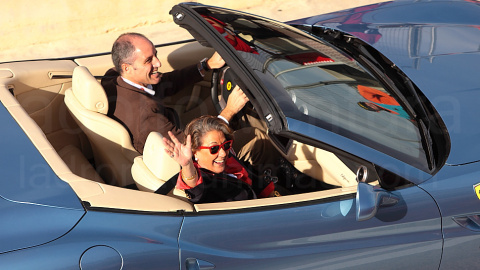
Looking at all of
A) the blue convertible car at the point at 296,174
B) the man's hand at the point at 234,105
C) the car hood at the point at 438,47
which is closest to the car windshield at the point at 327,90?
the blue convertible car at the point at 296,174

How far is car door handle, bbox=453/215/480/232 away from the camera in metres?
2.97

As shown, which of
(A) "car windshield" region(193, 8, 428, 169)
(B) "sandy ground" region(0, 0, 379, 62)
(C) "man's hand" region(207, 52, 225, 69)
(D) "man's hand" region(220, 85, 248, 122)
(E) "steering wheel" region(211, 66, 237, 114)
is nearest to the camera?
(A) "car windshield" region(193, 8, 428, 169)

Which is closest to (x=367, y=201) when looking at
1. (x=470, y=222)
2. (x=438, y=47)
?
(x=470, y=222)

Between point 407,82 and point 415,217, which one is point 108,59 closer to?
point 407,82

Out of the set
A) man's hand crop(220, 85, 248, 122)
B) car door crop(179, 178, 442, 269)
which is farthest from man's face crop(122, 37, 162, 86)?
car door crop(179, 178, 442, 269)

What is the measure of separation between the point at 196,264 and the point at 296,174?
3.52 ft

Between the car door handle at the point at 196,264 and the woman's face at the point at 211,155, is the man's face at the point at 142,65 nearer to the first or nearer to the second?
the woman's face at the point at 211,155

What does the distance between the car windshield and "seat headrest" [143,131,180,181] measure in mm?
553

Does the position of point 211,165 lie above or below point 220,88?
below

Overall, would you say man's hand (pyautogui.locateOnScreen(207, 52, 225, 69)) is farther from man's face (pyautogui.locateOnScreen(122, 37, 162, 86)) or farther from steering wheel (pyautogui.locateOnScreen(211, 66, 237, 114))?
man's face (pyautogui.locateOnScreen(122, 37, 162, 86))

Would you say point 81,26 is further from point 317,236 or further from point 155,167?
point 317,236

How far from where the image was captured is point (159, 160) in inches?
120

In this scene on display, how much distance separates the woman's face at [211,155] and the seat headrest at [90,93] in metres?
0.77

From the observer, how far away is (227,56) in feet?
10.0
